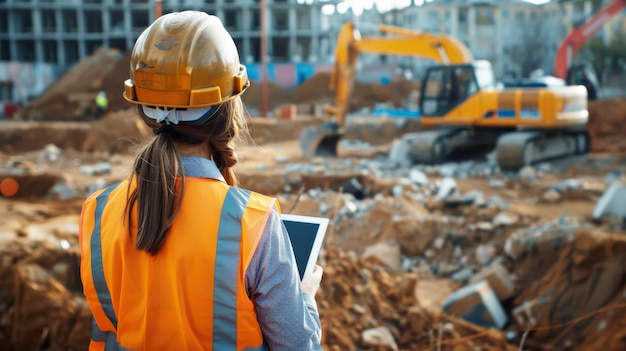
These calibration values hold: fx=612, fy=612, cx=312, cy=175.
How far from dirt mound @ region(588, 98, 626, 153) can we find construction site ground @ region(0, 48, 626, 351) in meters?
4.55

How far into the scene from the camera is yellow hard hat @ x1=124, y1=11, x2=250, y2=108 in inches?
61.0

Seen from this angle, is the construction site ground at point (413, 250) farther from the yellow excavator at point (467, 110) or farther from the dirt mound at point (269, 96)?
the dirt mound at point (269, 96)

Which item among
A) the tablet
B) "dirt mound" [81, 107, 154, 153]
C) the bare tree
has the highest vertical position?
the bare tree

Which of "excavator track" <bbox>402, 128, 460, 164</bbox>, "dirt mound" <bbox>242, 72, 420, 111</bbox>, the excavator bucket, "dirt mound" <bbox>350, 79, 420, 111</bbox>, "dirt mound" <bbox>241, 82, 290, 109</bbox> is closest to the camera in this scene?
"excavator track" <bbox>402, 128, 460, 164</bbox>

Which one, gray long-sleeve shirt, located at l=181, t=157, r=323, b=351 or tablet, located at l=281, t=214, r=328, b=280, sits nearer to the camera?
gray long-sleeve shirt, located at l=181, t=157, r=323, b=351

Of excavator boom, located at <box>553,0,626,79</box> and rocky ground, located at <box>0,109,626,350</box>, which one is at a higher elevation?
excavator boom, located at <box>553,0,626,79</box>

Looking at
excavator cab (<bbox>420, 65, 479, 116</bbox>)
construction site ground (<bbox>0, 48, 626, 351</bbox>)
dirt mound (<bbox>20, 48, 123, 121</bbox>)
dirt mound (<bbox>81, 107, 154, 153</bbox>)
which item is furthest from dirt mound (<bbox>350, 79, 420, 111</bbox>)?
excavator cab (<bbox>420, 65, 479, 116</bbox>)

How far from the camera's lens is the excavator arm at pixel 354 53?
13438mm

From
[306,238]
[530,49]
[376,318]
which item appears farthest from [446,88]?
[530,49]

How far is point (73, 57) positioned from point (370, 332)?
57.0m

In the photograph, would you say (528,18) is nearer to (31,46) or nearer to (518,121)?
(31,46)

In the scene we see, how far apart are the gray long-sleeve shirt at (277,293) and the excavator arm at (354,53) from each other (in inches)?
488

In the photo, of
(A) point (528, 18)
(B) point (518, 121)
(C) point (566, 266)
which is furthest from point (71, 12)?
(C) point (566, 266)

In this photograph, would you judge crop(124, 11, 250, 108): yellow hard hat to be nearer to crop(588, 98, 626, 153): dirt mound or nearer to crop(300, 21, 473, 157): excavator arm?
crop(300, 21, 473, 157): excavator arm
